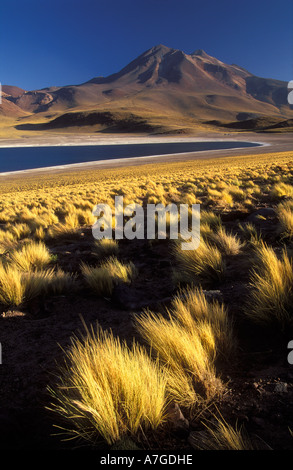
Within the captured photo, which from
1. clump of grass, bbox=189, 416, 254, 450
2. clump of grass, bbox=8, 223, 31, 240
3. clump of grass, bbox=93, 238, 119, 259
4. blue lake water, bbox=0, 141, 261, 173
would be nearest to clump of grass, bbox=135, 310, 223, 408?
clump of grass, bbox=189, 416, 254, 450

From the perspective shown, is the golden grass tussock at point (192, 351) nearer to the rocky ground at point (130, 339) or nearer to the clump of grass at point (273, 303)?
the rocky ground at point (130, 339)

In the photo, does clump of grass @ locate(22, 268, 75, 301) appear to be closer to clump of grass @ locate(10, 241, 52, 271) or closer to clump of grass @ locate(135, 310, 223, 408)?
clump of grass @ locate(10, 241, 52, 271)

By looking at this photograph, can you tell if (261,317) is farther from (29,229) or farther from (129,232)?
(29,229)

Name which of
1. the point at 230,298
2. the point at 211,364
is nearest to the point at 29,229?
the point at 230,298

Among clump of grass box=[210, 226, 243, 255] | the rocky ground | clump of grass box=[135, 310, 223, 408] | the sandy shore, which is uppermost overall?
the sandy shore

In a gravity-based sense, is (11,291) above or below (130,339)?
above

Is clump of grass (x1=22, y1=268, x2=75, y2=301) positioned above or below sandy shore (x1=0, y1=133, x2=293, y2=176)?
below

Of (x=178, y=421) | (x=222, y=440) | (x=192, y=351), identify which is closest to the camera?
(x=222, y=440)

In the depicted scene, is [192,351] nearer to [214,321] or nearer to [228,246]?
[214,321]

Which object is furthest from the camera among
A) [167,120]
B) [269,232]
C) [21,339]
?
[167,120]

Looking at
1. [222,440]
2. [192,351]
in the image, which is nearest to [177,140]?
[192,351]

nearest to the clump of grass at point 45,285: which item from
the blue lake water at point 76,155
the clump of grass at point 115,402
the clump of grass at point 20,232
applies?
the clump of grass at point 115,402

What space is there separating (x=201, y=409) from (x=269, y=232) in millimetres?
4422

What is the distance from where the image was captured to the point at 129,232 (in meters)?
7.12
